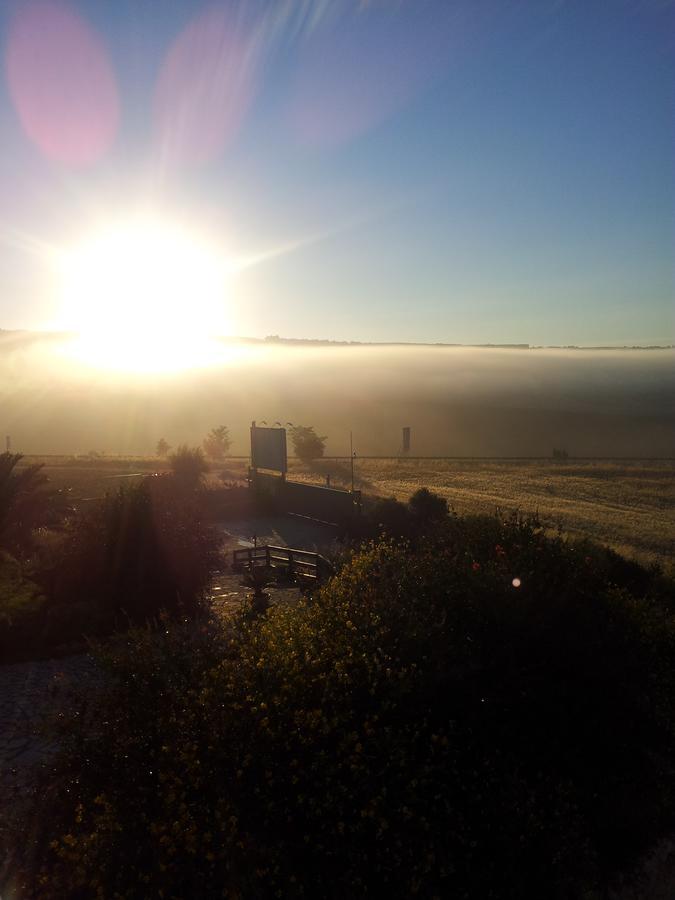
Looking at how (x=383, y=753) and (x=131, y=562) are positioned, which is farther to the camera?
(x=131, y=562)

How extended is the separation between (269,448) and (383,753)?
22.2 metres

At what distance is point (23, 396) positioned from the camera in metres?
147

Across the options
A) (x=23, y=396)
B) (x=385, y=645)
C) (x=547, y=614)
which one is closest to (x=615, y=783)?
(x=547, y=614)

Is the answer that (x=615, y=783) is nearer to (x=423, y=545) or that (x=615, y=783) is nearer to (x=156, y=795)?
(x=156, y=795)

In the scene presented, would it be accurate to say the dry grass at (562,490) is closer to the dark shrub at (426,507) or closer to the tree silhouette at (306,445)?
the tree silhouette at (306,445)

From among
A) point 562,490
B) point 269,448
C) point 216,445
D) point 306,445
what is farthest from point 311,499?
point 216,445

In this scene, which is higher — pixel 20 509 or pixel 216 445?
pixel 216 445

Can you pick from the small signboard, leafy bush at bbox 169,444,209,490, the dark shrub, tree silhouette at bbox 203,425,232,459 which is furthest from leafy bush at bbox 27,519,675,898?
tree silhouette at bbox 203,425,232,459

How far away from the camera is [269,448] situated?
27844mm

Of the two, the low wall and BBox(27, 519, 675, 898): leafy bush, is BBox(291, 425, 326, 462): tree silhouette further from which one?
BBox(27, 519, 675, 898): leafy bush

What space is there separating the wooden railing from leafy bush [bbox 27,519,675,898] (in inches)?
203

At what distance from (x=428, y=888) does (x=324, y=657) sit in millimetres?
2161

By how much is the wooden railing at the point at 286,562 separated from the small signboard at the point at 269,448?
10.3 m

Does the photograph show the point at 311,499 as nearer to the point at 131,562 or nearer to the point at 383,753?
the point at 131,562
